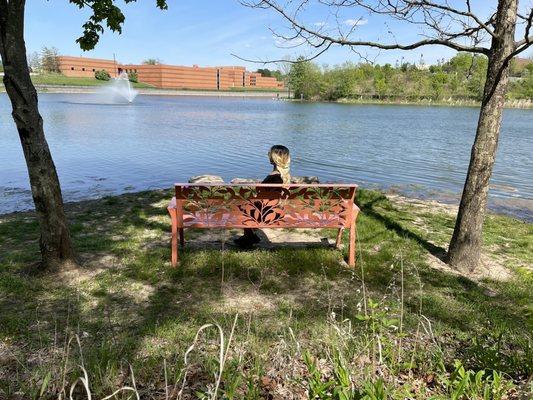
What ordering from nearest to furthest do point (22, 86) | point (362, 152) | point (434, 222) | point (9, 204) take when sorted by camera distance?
point (22, 86) < point (434, 222) < point (9, 204) < point (362, 152)

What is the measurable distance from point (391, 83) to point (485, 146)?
128 m

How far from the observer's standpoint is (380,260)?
6.14 meters

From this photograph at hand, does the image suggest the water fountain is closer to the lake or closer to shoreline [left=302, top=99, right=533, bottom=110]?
shoreline [left=302, top=99, right=533, bottom=110]

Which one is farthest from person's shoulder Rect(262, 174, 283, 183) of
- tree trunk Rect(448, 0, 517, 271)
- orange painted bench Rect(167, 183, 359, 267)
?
tree trunk Rect(448, 0, 517, 271)

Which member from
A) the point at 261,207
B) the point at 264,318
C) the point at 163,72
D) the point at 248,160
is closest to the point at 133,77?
the point at 163,72

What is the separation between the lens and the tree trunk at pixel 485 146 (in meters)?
5.32

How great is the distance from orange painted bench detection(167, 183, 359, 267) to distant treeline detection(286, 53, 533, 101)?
11279 centimetres

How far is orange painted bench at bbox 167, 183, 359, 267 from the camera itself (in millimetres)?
5547

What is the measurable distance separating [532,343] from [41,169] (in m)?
5.20

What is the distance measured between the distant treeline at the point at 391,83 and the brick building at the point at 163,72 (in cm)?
4031

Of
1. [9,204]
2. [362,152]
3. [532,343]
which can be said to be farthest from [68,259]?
[362,152]

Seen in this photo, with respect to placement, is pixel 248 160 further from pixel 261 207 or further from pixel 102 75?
pixel 102 75

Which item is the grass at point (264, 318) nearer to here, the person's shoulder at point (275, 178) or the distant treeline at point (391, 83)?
the person's shoulder at point (275, 178)

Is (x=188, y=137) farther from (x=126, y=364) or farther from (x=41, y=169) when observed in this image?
(x=126, y=364)
